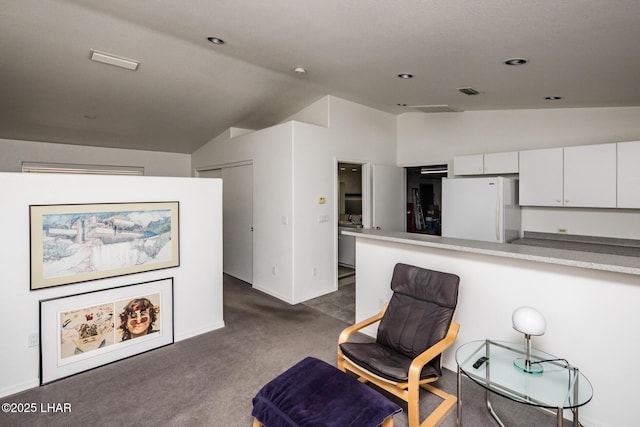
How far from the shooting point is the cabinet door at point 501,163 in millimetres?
4223

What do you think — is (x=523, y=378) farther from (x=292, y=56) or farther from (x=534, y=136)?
(x=534, y=136)

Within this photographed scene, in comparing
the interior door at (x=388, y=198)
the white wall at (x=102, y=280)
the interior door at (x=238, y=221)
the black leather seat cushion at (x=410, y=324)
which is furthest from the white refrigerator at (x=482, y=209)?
the white wall at (x=102, y=280)

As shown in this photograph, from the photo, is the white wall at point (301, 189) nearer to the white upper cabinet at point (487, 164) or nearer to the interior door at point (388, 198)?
the interior door at point (388, 198)

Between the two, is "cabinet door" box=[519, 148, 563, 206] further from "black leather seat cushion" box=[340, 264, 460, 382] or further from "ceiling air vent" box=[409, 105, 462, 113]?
"black leather seat cushion" box=[340, 264, 460, 382]


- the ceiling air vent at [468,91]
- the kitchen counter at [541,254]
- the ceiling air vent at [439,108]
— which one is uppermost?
the ceiling air vent at [439,108]

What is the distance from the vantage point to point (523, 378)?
183 centimetres

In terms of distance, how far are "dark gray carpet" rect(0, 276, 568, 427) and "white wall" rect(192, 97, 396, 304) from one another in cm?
104

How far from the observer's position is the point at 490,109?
15.3 feet

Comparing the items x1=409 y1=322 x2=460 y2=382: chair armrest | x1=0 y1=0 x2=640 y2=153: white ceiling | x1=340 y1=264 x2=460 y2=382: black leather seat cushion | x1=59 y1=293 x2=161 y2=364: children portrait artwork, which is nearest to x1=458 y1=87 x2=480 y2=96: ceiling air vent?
x1=0 y1=0 x2=640 y2=153: white ceiling

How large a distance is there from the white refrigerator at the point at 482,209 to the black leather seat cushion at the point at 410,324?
213 centimetres

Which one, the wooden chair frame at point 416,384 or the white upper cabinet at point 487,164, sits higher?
the white upper cabinet at point 487,164

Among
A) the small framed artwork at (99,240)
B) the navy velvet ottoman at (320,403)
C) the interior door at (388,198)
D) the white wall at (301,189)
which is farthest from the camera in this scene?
the interior door at (388,198)

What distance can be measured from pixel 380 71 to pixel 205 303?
310cm

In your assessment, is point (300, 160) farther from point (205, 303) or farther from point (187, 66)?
point (205, 303)
